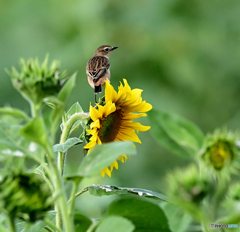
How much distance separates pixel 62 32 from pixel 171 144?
287cm

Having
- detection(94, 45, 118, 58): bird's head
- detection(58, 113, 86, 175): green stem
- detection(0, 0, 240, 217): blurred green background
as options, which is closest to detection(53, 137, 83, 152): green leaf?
detection(58, 113, 86, 175): green stem

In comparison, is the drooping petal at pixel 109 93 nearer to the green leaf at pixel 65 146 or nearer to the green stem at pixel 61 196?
the green leaf at pixel 65 146

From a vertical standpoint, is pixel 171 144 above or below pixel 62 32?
below

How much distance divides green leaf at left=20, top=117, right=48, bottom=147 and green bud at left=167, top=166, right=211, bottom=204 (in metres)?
0.15

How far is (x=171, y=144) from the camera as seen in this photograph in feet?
2.52

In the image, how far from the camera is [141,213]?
0.62 meters

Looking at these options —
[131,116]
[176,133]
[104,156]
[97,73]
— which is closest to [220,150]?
[176,133]

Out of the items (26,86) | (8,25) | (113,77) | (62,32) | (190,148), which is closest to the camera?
(26,86)

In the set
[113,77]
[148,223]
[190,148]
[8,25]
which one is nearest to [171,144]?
[190,148]

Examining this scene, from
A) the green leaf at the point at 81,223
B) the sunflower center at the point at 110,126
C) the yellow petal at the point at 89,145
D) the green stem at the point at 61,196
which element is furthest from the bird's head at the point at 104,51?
the green stem at the point at 61,196

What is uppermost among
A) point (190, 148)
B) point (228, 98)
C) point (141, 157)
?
point (228, 98)

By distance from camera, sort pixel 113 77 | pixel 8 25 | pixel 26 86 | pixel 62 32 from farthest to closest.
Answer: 1. pixel 8 25
2. pixel 62 32
3. pixel 113 77
4. pixel 26 86

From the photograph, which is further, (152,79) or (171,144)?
(152,79)

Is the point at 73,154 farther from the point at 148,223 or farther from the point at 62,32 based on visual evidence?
the point at 148,223
